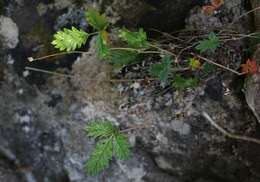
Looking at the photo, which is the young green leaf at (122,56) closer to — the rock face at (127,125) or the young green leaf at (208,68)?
the rock face at (127,125)

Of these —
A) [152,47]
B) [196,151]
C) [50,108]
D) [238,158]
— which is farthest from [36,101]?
[238,158]

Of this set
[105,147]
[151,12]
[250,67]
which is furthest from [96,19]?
[250,67]

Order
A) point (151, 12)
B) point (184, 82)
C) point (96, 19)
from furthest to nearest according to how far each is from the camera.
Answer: point (151, 12) → point (184, 82) → point (96, 19)

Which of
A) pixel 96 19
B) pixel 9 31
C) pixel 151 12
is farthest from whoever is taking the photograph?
pixel 9 31

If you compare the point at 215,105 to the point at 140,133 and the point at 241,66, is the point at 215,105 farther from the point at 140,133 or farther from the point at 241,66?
the point at 140,133

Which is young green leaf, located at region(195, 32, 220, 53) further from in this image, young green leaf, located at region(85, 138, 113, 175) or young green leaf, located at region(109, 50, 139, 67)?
young green leaf, located at region(85, 138, 113, 175)

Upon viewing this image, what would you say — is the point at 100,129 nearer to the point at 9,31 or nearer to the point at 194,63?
the point at 194,63

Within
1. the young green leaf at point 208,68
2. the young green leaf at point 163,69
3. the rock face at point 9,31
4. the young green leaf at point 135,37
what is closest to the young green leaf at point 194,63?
the young green leaf at point 208,68
